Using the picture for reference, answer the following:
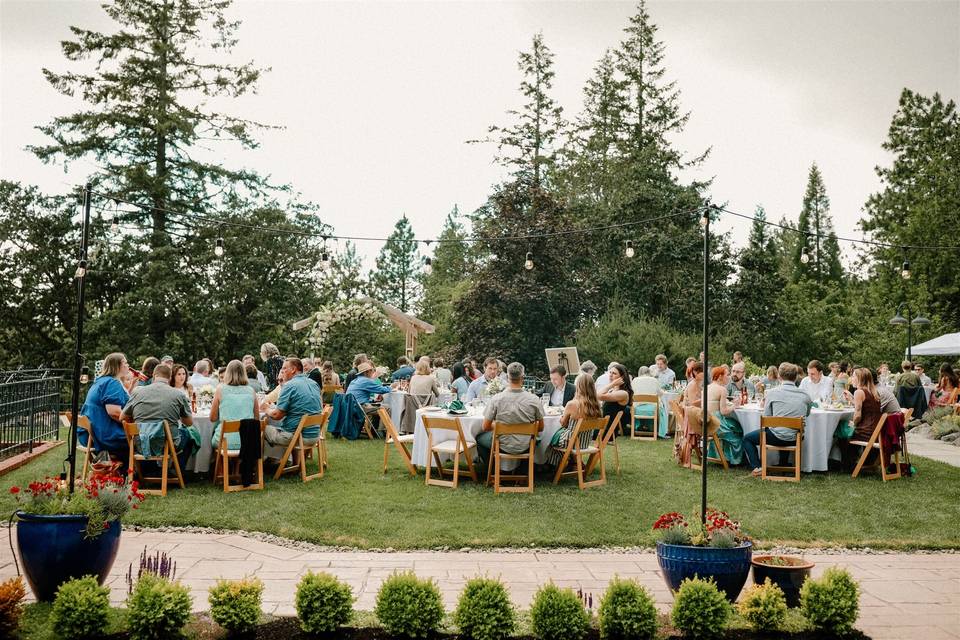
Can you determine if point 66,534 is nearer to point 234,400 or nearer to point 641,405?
point 234,400

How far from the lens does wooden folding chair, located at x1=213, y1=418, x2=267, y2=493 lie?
7.93m

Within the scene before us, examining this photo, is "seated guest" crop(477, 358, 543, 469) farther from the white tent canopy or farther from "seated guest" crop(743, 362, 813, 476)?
the white tent canopy

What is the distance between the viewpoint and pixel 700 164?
2981cm

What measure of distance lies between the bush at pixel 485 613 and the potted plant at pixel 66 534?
2.19 metres

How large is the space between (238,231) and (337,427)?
494 inches

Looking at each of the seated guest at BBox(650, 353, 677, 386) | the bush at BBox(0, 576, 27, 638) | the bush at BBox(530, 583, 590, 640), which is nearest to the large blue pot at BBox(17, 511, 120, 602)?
the bush at BBox(0, 576, 27, 638)

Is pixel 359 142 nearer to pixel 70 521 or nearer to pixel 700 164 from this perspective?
pixel 700 164

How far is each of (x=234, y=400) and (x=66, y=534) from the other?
3.84 metres

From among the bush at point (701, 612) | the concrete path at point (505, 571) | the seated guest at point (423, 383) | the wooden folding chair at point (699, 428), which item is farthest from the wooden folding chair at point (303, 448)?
the bush at point (701, 612)

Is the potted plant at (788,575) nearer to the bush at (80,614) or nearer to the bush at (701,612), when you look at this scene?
the bush at (701,612)

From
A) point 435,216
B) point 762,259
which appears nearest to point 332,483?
point 762,259

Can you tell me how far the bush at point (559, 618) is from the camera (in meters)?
3.70

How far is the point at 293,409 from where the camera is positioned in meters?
8.78

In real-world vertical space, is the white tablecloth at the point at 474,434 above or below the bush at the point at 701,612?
above
